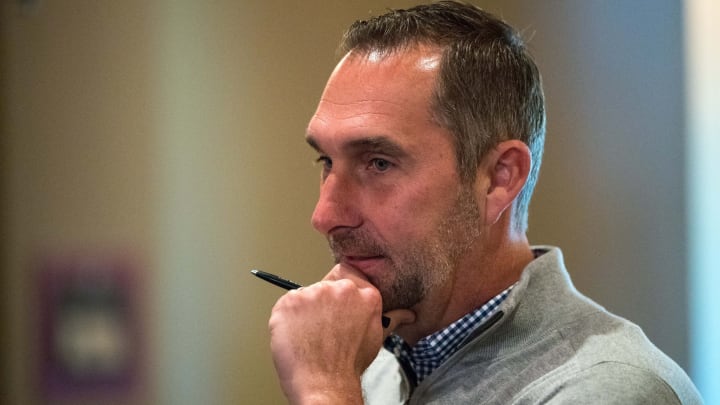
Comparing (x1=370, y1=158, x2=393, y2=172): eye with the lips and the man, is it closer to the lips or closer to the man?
the man

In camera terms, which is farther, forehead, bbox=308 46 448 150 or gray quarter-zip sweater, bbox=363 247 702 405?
forehead, bbox=308 46 448 150

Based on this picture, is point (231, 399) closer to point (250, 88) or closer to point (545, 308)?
point (250, 88)

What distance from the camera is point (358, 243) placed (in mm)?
1196

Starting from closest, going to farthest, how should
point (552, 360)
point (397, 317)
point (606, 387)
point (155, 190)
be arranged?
point (606, 387) < point (552, 360) < point (397, 317) < point (155, 190)

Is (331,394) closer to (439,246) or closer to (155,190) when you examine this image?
(439,246)

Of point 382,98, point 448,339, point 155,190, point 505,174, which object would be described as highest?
point 382,98

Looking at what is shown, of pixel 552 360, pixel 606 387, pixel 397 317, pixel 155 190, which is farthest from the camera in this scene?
pixel 155 190

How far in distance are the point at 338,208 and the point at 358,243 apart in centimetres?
6

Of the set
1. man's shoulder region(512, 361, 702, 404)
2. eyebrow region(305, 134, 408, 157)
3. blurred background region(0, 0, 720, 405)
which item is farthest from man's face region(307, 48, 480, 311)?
blurred background region(0, 0, 720, 405)

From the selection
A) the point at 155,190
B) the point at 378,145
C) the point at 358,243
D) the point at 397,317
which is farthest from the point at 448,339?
the point at 155,190

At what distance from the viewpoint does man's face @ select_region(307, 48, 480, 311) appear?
1.18m

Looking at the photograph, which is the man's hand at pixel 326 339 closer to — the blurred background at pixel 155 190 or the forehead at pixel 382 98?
the forehead at pixel 382 98

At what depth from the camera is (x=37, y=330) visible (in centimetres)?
210

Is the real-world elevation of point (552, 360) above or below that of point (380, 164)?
below
